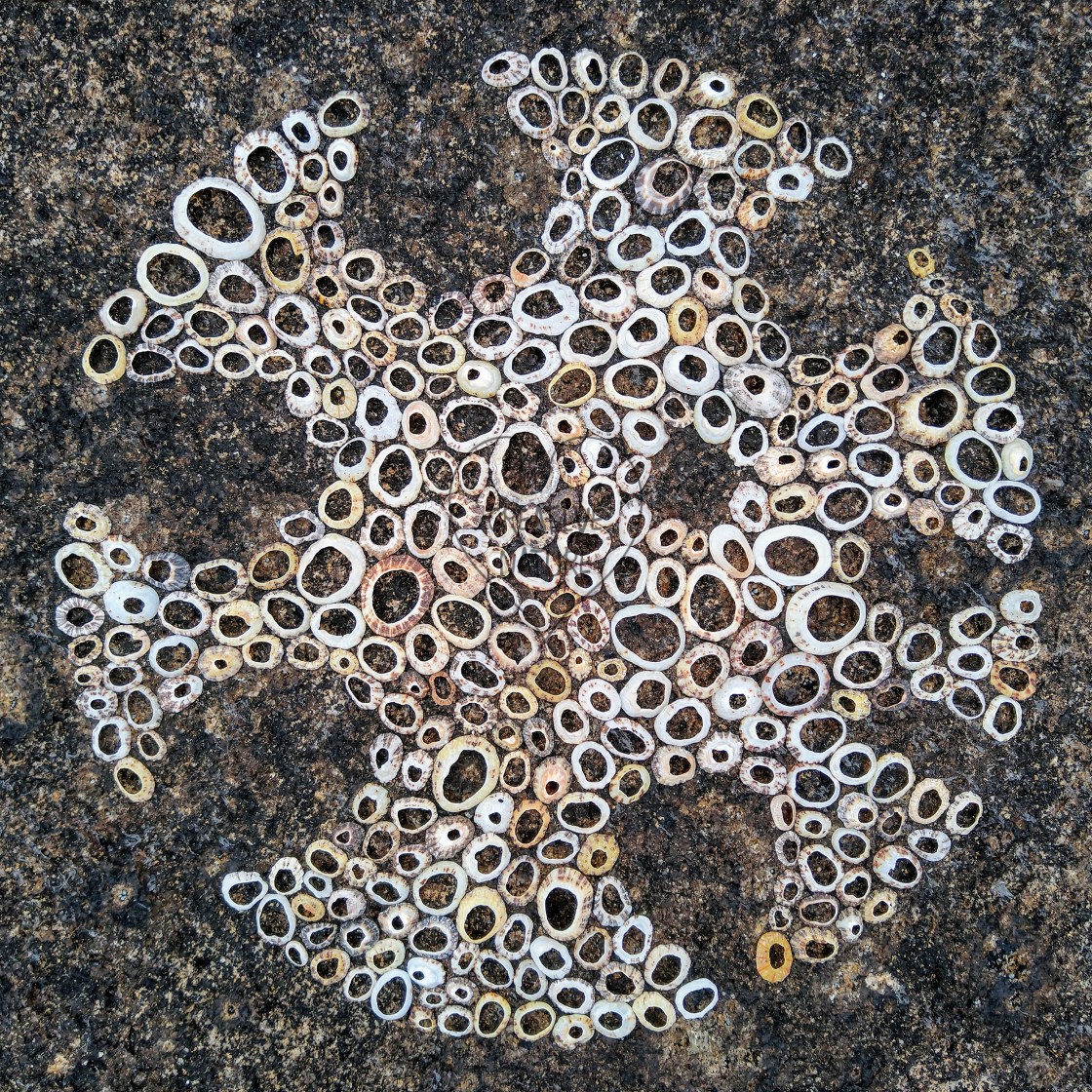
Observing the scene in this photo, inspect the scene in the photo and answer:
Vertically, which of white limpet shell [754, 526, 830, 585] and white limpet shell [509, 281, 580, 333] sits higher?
white limpet shell [509, 281, 580, 333]

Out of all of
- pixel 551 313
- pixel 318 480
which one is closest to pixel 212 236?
pixel 318 480

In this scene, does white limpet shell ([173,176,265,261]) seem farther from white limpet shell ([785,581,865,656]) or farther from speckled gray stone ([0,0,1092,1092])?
white limpet shell ([785,581,865,656])

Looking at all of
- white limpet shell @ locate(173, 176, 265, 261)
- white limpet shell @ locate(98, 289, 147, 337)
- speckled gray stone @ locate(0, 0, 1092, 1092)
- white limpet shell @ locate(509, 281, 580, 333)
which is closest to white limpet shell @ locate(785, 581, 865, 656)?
speckled gray stone @ locate(0, 0, 1092, 1092)

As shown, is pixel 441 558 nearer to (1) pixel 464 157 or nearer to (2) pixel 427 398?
(2) pixel 427 398

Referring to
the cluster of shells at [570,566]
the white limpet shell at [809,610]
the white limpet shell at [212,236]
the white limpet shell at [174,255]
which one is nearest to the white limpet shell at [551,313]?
the cluster of shells at [570,566]

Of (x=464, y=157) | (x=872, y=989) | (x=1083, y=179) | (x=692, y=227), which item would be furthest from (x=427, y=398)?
(x=872, y=989)

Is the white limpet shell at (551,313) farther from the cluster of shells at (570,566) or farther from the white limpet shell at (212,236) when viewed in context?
the white limpet shell at (212,236)

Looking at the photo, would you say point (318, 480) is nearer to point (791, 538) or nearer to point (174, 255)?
point (174, 255)
